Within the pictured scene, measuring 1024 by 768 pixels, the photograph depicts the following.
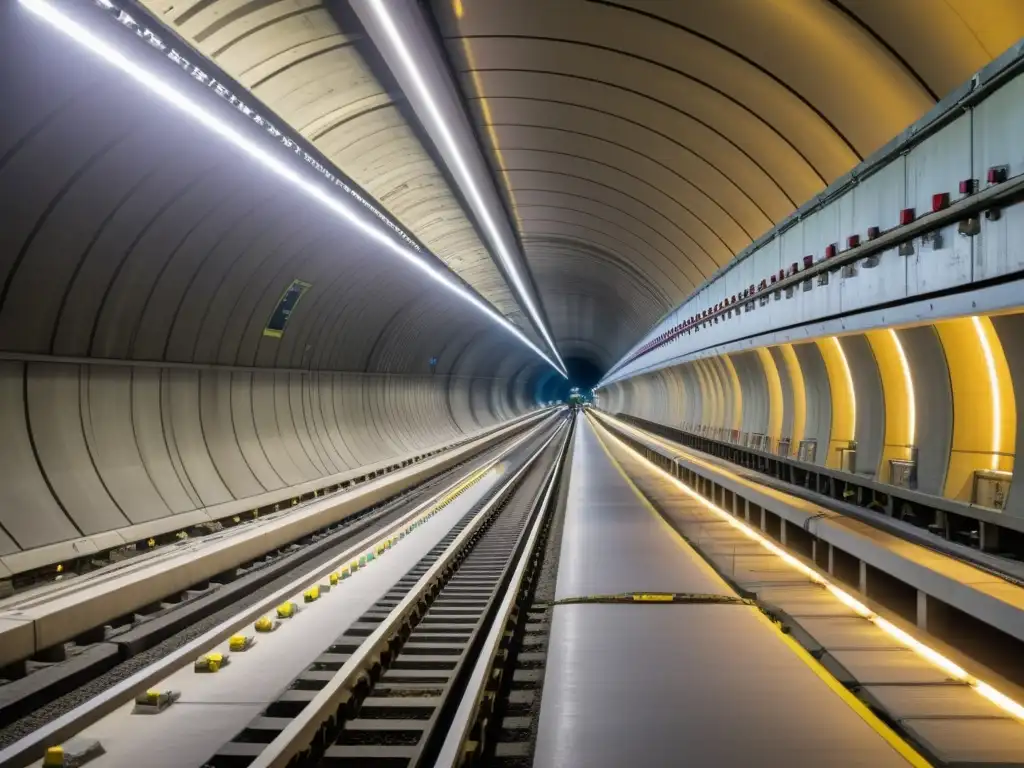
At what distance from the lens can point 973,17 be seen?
5.83 m

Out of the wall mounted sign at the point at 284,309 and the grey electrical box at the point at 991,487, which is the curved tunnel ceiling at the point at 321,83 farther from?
the grey electrical box at the point at 991,487

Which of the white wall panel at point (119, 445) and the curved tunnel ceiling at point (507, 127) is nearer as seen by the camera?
the curved tunnel ceiling at point (507, 127)

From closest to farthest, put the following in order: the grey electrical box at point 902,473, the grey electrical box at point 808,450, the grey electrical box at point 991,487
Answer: the grey electrical box at point 991,487, the grey electrical box at point 902,473, the grey electrical box at point 808,450

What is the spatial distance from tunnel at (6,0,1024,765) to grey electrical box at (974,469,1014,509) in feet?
0.13

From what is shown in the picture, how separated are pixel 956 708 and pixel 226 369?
1128cm

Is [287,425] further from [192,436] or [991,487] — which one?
[991,487]

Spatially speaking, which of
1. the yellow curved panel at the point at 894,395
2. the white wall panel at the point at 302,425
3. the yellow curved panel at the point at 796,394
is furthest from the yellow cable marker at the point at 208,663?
the white wall panel at the point at 302,425

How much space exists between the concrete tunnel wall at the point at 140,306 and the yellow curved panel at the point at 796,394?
23.8ft

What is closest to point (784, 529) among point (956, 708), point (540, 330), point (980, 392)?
point (980, 392)

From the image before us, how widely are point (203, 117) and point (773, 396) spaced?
12480mm

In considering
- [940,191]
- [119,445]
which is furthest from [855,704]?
[119,445]

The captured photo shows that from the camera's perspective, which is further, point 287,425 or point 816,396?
point 287,425

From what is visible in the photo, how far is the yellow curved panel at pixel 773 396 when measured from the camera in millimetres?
16923

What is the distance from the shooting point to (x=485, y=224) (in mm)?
14531
